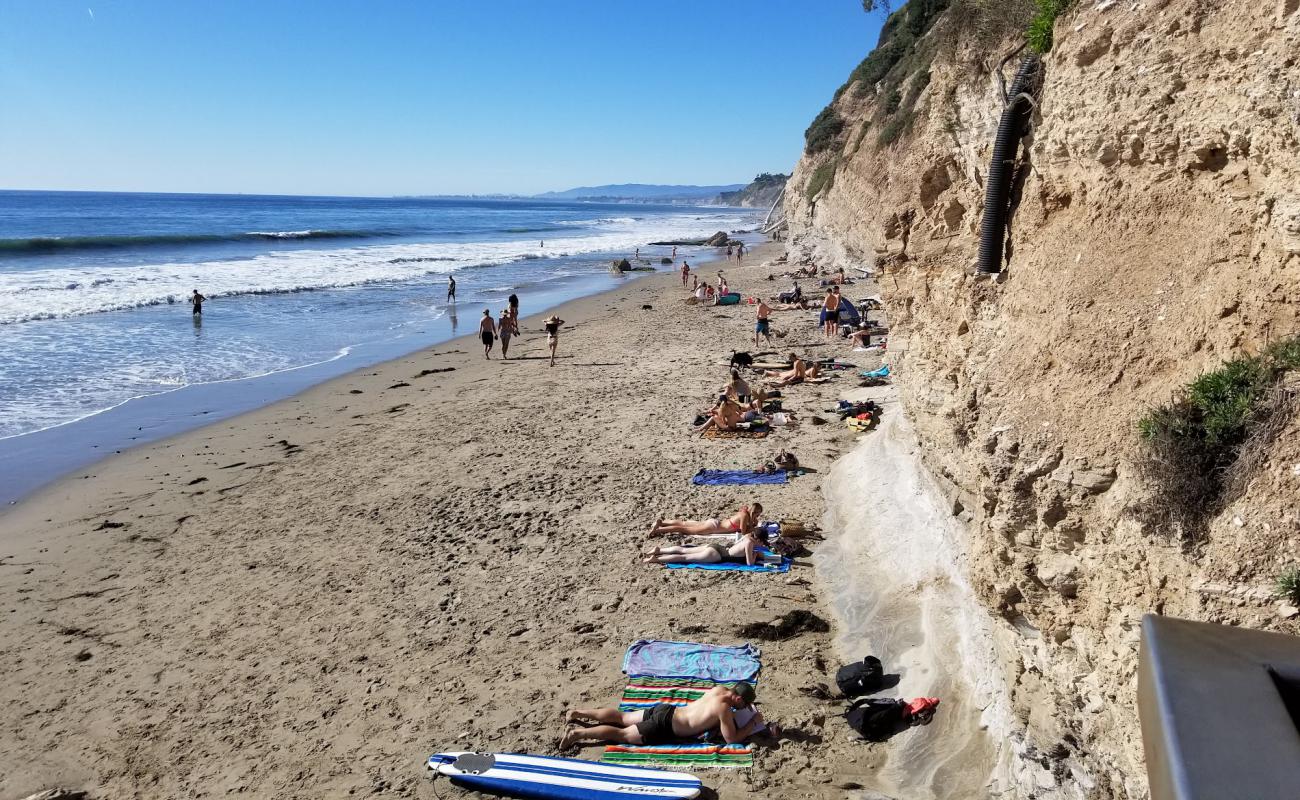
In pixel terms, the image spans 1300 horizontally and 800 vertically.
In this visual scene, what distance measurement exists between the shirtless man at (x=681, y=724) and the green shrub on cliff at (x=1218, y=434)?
324cm

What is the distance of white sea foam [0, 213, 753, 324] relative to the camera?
27672 mm

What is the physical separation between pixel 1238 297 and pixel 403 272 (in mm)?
39392

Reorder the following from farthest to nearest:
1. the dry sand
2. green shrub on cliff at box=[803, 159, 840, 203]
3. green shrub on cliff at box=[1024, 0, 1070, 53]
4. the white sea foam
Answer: green shrub on cliff at box=[803, 159, 840, 203]
the white sea foam
the dry sand
green shrub on cliff at box=[1024, 0, 1070, 53]

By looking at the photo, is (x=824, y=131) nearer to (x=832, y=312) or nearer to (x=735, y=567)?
(x=832, y=312)

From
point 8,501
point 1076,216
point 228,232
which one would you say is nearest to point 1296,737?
point 1076,216

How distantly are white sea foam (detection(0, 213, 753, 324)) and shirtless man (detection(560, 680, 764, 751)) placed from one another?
25772 mm

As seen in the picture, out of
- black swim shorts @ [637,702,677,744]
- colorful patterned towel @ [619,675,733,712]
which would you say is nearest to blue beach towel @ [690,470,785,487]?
colorful patterned towel @ [619,675,733,712]

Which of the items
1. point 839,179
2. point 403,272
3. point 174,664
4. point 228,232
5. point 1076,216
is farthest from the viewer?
point 228,232

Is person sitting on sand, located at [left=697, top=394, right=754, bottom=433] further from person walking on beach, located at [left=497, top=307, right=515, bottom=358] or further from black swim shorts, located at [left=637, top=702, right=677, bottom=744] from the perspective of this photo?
person walking on beach, located at [left=497, top=307, right=515, bottom=358]

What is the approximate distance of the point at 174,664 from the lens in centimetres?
699

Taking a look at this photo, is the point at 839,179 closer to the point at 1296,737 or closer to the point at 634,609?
the point at 634,609

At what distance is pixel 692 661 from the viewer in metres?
6.64

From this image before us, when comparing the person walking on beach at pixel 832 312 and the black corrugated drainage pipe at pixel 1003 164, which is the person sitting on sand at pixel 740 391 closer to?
the person walking on beach at pixel 832 312

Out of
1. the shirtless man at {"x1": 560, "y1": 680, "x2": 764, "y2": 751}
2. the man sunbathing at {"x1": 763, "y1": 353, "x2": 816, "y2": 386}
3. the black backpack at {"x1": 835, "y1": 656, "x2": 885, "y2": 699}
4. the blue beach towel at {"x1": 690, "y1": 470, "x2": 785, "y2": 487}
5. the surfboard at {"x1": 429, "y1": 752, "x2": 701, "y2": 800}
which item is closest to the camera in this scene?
the surfboard at {"x1": 429, "y1": 752, "x2": 701, "y2": 800}
